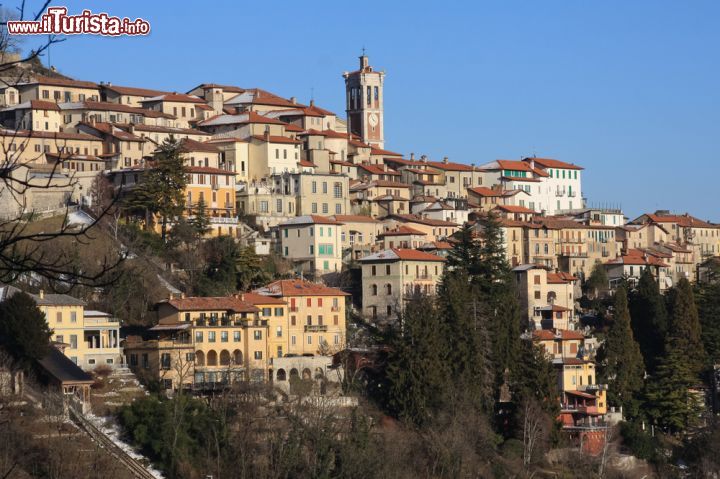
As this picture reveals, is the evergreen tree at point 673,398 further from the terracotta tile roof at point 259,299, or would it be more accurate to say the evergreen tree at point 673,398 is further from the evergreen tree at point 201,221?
the evergreen tree at point 201,221

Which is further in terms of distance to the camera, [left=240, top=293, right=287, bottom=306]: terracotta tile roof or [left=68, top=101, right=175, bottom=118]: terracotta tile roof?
[left=68, top=101, right=175, bottom=118]: terracotta tile roof

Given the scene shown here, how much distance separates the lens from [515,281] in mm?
70000

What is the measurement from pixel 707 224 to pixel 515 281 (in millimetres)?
33833

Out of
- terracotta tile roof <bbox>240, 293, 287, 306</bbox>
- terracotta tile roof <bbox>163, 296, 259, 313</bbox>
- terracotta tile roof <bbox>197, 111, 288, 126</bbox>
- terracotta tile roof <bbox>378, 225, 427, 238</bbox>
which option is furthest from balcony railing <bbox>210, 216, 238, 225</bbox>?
terracotta tile roof <bbox>163, 296, 259, 313</bbox>

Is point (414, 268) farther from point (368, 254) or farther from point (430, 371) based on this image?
point (430, 371)

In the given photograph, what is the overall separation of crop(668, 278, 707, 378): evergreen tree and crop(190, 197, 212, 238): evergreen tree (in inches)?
872

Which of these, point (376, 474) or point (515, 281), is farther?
point (515, 281)

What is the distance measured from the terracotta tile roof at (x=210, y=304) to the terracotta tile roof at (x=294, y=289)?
3717 millimetres

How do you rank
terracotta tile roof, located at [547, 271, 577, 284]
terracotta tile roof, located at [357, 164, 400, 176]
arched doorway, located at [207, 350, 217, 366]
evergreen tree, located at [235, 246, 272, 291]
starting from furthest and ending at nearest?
terracotta tile roof, located at [357, 164, 400, 176] < terracotta tile roof, located at [547, 271, 577, 284] < evergreen tree, located at [235, 246, 272, 291] < arched doorway, located at [207, 350, 217, 366]

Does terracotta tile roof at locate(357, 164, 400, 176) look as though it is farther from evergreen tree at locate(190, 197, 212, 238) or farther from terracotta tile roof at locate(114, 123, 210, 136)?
evergreen tree at locate(190, 197, 212, 238)

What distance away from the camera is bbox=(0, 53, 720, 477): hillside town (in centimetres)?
5412

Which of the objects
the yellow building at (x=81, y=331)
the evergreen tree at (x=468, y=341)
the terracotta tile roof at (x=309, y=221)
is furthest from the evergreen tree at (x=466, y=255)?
the yellow building at (x=81, y=331)

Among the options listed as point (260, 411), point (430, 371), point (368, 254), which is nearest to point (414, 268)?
point (368, 254)

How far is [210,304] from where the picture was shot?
184 ft
